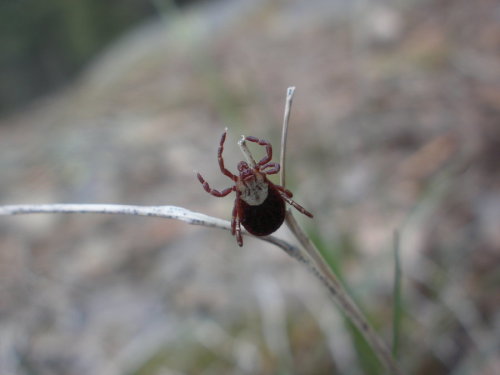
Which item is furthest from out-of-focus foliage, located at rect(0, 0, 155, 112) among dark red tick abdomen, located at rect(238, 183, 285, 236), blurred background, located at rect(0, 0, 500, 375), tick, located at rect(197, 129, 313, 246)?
dark red tick abdomen, located at rect(238, 183, 285, 236)

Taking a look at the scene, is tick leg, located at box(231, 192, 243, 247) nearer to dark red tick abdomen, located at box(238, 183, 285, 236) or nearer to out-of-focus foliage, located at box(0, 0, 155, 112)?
dark red tick abdomen, located at box(238, 183, 285, 236)

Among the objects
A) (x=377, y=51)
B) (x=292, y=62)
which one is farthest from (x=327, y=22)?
(x=377, y=51)

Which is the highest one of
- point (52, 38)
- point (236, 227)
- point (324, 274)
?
point (52, 38)

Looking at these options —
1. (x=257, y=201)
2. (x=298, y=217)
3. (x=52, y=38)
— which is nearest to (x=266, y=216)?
(x=257, y=201)

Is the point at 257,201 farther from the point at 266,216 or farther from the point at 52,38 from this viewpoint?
the point at 52,38

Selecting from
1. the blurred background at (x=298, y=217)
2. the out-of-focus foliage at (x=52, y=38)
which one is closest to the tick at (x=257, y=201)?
the blurred background at (x=298, y=217)

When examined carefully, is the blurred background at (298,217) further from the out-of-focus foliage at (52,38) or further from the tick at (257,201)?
the out-of-focus foliage at (52,38)
